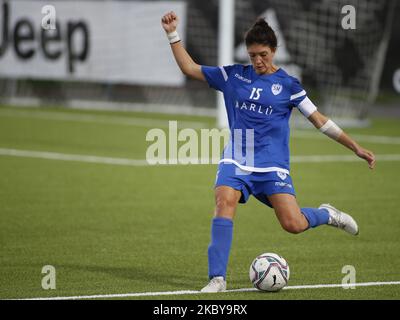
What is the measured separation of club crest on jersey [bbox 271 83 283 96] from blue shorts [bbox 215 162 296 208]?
0.63 m

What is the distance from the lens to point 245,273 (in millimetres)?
9297

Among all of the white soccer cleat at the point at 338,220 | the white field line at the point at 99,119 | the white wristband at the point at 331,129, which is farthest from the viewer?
the white field line at the point at 99,119

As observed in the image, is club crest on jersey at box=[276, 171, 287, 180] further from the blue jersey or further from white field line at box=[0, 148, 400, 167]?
white field line at box=[0, 148, 400, 167]

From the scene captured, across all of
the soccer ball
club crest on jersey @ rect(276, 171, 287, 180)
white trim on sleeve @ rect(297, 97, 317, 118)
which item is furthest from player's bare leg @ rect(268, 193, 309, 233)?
white trim on sleeve @ rect(297, 97, 317, 118)

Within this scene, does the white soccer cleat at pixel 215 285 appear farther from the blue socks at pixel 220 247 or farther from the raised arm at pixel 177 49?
the raised arm at pixel 177 49

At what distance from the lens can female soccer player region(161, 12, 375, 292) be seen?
28.1ft

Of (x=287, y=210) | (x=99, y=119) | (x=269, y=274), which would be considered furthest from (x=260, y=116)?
(x=99, y=119)

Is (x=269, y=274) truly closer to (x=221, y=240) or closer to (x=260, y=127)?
(x=221, y=240)

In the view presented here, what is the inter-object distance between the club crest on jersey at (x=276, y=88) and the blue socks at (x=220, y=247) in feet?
3.62

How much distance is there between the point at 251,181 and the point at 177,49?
Answer: 123 cm

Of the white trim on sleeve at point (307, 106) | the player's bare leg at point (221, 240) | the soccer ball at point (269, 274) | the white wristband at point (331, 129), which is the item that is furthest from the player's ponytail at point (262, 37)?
the soccer ball at point (269, 274)

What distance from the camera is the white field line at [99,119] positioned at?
24219 mm

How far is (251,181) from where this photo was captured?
8656 millimetres

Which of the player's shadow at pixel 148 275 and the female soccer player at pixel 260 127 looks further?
the player's shadow at pixel 148 275
